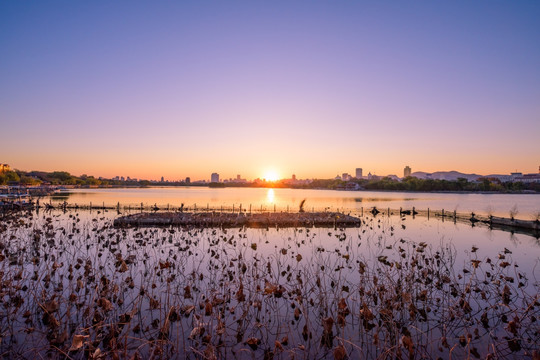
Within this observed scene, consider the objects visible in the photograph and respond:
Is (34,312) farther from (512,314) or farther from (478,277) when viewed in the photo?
(478,277)

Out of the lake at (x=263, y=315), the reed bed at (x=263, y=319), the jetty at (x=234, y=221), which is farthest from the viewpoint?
the jetty at (x=234, y=221)

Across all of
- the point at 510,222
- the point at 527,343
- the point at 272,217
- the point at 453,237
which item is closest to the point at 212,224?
the point at 272,217

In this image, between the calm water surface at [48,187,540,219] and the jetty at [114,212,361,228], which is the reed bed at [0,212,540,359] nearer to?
the jetty at [114,212,361,228]

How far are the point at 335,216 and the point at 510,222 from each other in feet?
56.6

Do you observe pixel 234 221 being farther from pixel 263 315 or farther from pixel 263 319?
pixel 263 319

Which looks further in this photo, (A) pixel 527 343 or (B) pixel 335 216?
(B) pixel 335 216

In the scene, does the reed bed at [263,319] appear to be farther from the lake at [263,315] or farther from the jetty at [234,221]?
the jetty at [234,221]

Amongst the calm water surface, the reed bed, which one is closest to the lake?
the reed bed

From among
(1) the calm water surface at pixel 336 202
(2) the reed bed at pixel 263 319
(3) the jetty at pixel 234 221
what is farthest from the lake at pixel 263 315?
(1) the calm water surface at pixel 336 202

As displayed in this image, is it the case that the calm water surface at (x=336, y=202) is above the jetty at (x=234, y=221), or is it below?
below

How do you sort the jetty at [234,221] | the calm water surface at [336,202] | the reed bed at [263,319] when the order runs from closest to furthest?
the reed bed at [263,319] → the jetty at [234,221] → the calm water surface at [336,202]

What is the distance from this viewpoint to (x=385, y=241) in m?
23.6

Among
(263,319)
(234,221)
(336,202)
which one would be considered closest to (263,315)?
(263,319)

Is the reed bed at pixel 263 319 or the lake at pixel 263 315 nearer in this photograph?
the reed bed at pixel 263 319
